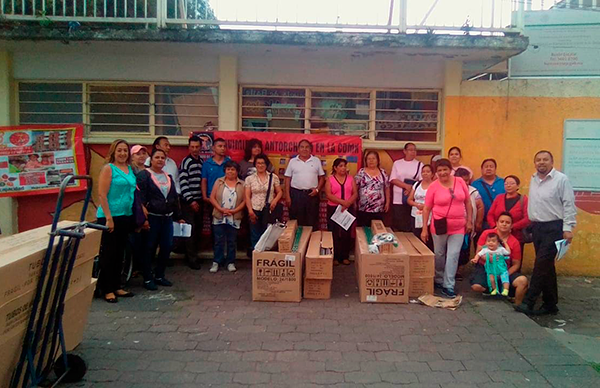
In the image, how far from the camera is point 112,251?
554cm

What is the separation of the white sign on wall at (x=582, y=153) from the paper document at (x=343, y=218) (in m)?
3.45

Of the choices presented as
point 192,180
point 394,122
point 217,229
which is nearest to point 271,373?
point 217,229

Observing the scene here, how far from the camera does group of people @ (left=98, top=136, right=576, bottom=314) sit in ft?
18.1

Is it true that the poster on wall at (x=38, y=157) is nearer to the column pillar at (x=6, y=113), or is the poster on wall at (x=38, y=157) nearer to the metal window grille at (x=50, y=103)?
the column pillar at (x=6, y=113)

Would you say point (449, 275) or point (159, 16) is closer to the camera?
point (449, 275)

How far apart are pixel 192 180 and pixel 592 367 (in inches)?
212

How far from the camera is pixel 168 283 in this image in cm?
629

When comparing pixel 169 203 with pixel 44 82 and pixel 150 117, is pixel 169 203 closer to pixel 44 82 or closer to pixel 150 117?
pixel 150 117

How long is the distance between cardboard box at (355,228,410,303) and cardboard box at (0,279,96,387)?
3010 millimetres

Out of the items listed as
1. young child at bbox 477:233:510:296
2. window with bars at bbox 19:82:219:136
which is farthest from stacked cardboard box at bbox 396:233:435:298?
window with bars at bbox 19:82:219:136

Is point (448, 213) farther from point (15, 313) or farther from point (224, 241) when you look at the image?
point (15, 313)

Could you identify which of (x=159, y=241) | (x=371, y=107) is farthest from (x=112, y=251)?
(x=371, y=107)

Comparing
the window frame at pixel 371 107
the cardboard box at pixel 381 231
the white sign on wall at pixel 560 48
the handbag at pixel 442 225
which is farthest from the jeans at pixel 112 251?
the white sign on wall at pixel 560 48

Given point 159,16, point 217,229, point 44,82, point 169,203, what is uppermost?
point 159,16
